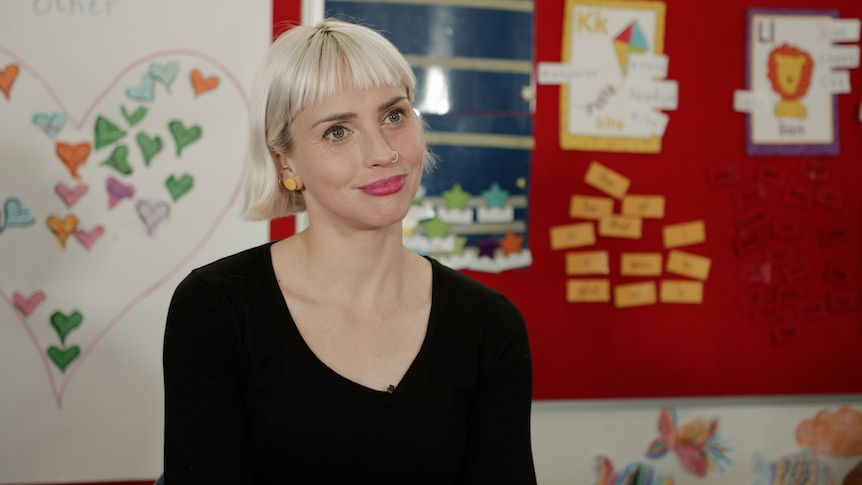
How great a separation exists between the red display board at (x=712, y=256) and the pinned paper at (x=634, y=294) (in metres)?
0.02

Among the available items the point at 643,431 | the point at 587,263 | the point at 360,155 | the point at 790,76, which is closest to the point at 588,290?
the point at 587,263

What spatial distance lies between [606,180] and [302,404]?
1.29 meters

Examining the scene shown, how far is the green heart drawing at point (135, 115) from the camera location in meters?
2.12

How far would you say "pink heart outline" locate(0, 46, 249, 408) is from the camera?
209cm

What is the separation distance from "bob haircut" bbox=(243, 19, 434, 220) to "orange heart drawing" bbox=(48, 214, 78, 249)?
0.94 meters

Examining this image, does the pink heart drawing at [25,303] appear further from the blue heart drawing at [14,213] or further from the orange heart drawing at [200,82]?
the orange heart drawing at [200,82]

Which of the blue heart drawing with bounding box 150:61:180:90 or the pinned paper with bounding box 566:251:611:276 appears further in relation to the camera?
the pinned paper with bounding box 566:251:611:276

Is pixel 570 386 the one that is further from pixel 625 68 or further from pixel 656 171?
pixel 625 68

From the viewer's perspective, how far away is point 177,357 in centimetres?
126

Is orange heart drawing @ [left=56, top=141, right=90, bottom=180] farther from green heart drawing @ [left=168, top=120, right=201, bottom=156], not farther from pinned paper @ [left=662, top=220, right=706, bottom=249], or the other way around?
pinned paper @ [left=662, top=220, right=706, bottom=249]

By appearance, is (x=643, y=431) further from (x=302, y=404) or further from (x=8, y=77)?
(x=8, y=77)

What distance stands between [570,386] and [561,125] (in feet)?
2.28

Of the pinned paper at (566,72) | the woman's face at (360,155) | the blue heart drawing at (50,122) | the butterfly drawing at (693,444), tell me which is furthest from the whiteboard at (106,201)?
the butterfly drawing at (693,444)

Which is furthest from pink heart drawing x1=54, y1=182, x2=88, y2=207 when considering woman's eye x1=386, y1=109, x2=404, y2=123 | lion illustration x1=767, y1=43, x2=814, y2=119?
lion illustration x1=767, y1=43, x2=814, y2=119
